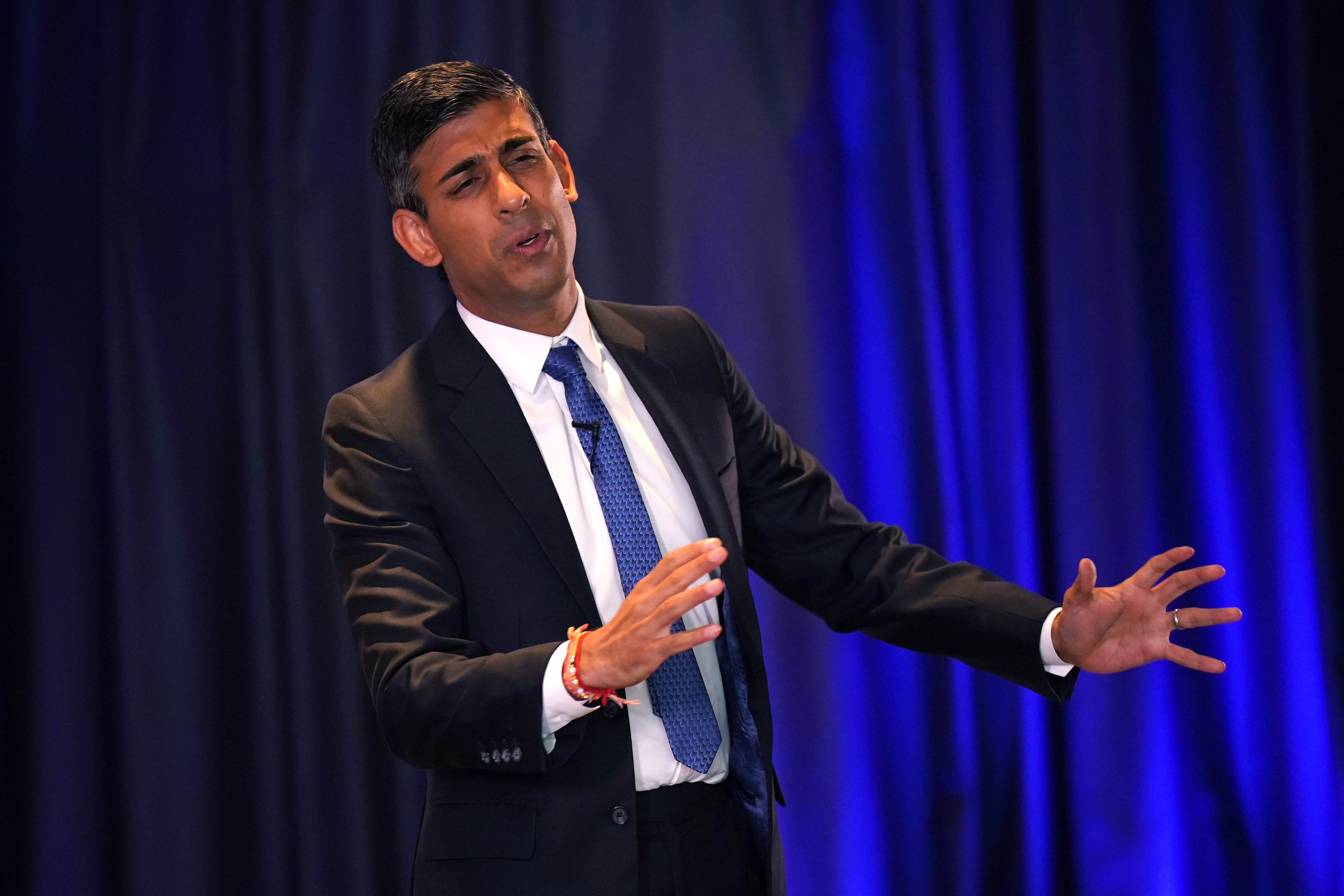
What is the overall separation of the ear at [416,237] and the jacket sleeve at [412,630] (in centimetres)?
31

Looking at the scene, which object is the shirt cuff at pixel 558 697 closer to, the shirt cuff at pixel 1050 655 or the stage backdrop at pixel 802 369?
the shirt cuff at pixel 1050 655

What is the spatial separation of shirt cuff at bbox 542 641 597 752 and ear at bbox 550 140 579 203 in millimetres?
888

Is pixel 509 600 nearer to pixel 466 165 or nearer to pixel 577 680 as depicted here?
pixel 577 680

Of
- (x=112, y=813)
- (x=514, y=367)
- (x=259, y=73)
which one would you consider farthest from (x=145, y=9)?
(x=112, y=813)

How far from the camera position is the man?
151cm

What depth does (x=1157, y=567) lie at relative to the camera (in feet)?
5.56

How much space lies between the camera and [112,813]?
2.81 metres

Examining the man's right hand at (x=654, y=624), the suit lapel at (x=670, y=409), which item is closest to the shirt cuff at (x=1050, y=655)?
the suit lapel at (x=670, y=409)

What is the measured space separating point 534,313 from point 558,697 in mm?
658

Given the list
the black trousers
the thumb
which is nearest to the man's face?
the black trousers

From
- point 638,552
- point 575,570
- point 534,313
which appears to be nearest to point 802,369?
point 534,313

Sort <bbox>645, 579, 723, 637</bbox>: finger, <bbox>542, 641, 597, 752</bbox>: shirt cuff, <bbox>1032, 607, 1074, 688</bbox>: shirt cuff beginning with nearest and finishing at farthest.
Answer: <bbox>645, 579, 723, 637</bbox>: finger
<bbox>542, 641, 597, 752</bbox>: shirt cuff
<bbox>1032, 607, 1074, 688</bbox>: shirt cuff

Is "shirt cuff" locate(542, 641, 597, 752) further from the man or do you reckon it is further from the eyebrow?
the eyebrow

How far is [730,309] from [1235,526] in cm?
137
